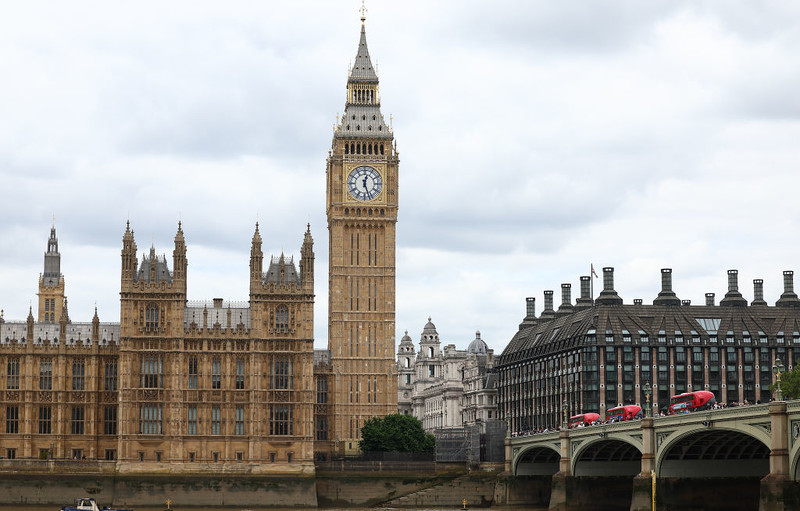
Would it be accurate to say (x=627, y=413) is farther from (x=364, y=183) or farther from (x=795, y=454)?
(x=364, y=183)

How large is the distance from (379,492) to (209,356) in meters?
21.2

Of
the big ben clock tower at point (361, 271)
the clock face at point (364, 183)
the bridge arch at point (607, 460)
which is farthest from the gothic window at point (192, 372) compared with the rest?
the bridge arch at point (607, 460)

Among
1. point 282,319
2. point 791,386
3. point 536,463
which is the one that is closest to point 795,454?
point 791,386

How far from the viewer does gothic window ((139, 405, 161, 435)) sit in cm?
13875

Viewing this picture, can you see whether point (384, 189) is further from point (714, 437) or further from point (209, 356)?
point (714, 437)

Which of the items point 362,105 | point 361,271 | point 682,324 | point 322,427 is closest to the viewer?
point 322,427

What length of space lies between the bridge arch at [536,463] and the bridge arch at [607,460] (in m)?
13.4

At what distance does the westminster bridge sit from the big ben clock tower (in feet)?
73.7

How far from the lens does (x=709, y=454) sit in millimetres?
110688

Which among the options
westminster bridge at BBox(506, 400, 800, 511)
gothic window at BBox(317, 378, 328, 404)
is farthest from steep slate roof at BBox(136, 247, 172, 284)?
westminster bridge at BBox(506, 400, 800, 511)

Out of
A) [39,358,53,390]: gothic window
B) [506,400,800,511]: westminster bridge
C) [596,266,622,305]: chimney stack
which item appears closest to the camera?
[506,400,800,511]: westminster bridge

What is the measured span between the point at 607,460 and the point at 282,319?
34.2 metres

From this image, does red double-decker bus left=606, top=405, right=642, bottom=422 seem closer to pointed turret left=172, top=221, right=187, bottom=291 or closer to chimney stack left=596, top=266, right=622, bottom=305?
pointed turret left=172, top=221, right=187, bottom=291

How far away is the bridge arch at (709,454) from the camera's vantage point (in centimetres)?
10425
